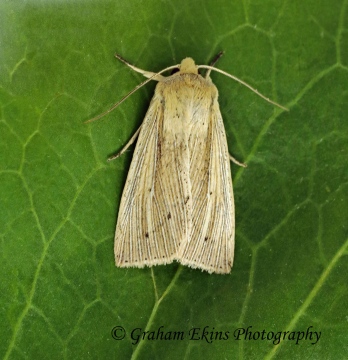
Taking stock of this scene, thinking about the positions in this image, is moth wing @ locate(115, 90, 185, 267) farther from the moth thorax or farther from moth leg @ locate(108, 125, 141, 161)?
the moth thorax

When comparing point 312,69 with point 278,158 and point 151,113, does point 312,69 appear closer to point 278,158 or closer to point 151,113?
point 278,158

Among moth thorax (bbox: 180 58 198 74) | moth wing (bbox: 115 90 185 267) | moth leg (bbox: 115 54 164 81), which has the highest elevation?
moth thorax (bbox: 180 58 198 74)

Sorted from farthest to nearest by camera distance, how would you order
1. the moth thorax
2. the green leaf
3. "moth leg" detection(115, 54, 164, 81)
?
1. the moth thorax
2. "moth leg" detection(115, 54, 164, 81)
3. the green leaf

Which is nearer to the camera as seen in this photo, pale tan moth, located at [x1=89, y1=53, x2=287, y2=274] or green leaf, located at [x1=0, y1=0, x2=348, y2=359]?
green leaf, located at [x1=0, y1=0, x2=348, y2=359]

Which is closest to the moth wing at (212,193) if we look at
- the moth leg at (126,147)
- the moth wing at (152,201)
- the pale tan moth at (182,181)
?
the pale tan moth at (182,181)

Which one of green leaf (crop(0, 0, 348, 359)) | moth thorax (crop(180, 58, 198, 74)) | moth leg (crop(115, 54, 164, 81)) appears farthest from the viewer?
moth thorax (crop(180, 58, 198, 74))

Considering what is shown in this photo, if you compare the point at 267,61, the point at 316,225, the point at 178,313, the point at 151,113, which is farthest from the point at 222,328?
the point at 267,61

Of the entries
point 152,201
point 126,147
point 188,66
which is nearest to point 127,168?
point 126,147

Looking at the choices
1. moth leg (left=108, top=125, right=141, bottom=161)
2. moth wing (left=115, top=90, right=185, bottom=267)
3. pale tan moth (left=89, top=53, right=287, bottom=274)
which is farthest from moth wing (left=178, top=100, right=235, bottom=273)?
moth leg (left=108, top=125, right=141, bottom=161)
